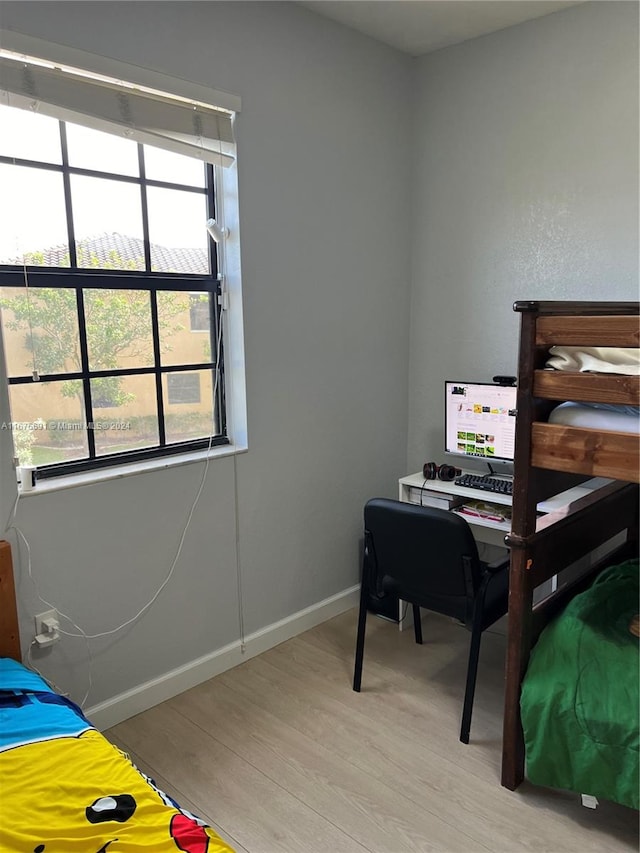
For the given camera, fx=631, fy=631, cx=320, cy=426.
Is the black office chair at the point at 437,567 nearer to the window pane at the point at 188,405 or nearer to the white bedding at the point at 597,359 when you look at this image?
the white bedding at the point at 597,359

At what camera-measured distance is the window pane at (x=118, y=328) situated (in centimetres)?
223

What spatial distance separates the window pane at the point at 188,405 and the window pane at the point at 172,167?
2.43 feet

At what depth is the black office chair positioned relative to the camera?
7.10ft

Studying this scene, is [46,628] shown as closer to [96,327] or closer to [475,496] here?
[96,327]

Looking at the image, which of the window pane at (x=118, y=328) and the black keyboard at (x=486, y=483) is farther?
the black keyboard at (x=486, y=483)

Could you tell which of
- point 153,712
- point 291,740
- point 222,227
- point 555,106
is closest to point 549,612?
point 291,740

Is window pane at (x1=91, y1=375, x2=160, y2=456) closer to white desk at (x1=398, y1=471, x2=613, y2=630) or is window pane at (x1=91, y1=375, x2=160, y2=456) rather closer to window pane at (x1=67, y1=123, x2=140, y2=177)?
window pane at (x1=67, y1=123, x2=140, y2=177)

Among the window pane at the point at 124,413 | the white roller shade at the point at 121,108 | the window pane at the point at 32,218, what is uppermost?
the white roller shade at the point at 121,108

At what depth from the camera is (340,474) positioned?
121 inches

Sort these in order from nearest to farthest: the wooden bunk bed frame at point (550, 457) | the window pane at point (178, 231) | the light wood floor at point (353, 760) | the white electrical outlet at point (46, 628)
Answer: the wooden bunk bed frame at point (550, 457) → the light wood floor at point (353, 760) → the white electrical outlet at point (46, 628) → the window pane at point (178, 231)

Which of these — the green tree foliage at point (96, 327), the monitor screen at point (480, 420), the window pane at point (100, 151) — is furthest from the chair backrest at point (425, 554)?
the window pane at point (100, 151)

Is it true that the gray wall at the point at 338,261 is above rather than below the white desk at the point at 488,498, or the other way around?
above

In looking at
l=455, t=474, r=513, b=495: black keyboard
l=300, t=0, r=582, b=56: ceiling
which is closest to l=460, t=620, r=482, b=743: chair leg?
l=455, t=474, r=513, b=495: black keyboard

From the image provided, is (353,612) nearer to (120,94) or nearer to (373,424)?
(373,424)
